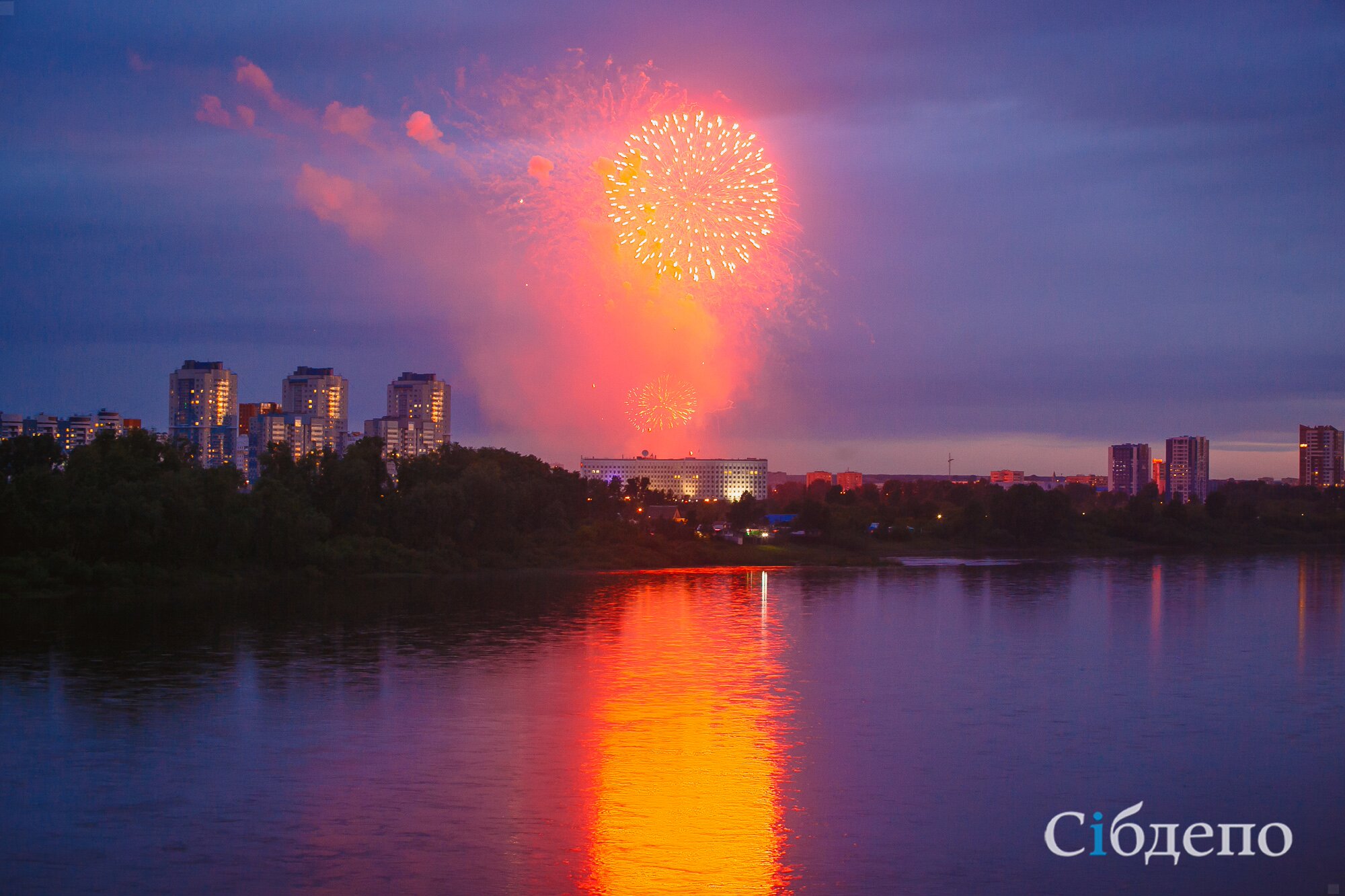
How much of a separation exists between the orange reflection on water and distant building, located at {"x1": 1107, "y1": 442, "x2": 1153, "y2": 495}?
461 feet

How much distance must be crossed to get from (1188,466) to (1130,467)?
7148 mm

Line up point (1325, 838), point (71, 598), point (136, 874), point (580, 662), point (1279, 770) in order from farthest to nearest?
point (71, 598)
point (580, 662)
point (1279, 770)
point (1325, 838)
point (136, 874)

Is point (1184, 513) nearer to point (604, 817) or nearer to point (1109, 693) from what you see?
point (1109, 693)

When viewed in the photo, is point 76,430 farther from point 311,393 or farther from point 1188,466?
point 1188,466

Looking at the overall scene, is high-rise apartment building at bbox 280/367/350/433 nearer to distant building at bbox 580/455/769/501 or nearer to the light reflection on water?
distant building at bbox 580/455/769/501

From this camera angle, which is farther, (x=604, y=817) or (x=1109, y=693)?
(x=1109, y=693)

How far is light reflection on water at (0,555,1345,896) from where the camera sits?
10.1m

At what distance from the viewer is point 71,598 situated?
2889cm

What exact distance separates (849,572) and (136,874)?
38.7 meters

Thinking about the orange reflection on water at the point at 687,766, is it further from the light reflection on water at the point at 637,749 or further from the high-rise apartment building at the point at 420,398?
the high-rise apartment building at the point at 420,398

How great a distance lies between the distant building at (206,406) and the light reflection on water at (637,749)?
6987 centimetres

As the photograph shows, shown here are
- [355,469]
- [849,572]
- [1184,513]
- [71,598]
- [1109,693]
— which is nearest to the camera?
[1109,693]

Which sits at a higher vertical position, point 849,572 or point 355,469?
point 355,469

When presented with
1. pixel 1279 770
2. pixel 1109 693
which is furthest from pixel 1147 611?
pixel 1279 770
